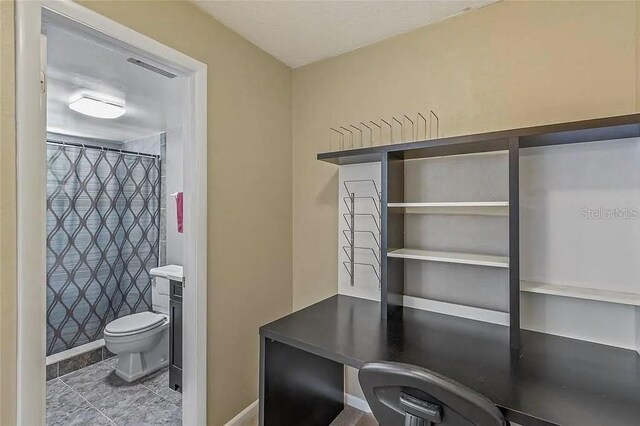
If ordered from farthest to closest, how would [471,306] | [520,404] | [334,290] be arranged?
[334,290] < [471,306] < [520,404]

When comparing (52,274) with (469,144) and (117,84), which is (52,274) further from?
(469,144)

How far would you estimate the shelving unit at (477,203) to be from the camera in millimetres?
1229

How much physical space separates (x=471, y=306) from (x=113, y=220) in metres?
3.28

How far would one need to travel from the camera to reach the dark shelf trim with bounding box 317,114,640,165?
114 centimetres

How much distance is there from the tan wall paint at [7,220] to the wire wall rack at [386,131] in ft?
5.15

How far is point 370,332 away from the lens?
58.1 inches

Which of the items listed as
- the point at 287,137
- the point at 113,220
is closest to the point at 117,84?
the point at 287,137

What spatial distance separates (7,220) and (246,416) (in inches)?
63.3

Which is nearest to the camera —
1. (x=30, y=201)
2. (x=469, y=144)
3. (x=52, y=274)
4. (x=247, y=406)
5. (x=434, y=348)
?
(x=30, y=201)

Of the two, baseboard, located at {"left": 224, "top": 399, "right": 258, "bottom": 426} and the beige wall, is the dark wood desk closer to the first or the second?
baseboard, located at {"left": 224, "top": 399, "right": 258, "bottom": 426}

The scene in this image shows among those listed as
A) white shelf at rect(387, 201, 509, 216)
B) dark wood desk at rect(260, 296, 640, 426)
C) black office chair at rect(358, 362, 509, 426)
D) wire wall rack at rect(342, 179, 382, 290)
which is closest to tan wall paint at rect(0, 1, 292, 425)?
dark wood desk at rect(260, 296, 640, 426)

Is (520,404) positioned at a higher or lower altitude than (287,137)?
lower

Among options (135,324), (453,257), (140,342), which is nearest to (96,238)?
(135,324)

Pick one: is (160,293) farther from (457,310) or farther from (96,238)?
(457,310)
